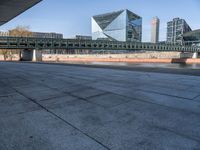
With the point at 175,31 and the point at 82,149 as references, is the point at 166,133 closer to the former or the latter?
the point at 82,149

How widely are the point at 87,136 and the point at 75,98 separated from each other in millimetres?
2771

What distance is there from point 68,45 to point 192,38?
103481mm

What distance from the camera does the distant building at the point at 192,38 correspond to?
126 meters

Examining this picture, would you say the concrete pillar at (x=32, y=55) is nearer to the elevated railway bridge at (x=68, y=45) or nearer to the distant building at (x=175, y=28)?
the elevated railway bridge at (x=68, y=45)

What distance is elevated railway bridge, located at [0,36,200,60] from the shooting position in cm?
5681

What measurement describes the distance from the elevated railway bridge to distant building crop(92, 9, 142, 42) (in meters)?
52.3

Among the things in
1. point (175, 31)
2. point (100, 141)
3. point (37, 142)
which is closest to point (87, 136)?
point (100, 141)

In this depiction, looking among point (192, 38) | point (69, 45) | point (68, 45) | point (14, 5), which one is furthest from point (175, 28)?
point (14, 5)

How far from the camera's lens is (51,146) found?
113 inches

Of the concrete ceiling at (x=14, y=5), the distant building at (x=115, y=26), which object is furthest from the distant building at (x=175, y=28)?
the concrete ceiling at (x=14, y=5)

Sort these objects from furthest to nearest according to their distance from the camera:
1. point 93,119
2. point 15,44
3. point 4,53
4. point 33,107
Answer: point 4,53
point 15,44
point 33,107
point 93,119

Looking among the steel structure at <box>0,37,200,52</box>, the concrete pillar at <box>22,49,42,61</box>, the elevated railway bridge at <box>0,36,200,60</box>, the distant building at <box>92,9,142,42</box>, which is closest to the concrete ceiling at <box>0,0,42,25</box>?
the concrete pillar at <box>22,49,42,61</box>

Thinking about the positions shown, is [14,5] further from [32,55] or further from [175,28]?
[175,28]

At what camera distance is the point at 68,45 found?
7225 cm
